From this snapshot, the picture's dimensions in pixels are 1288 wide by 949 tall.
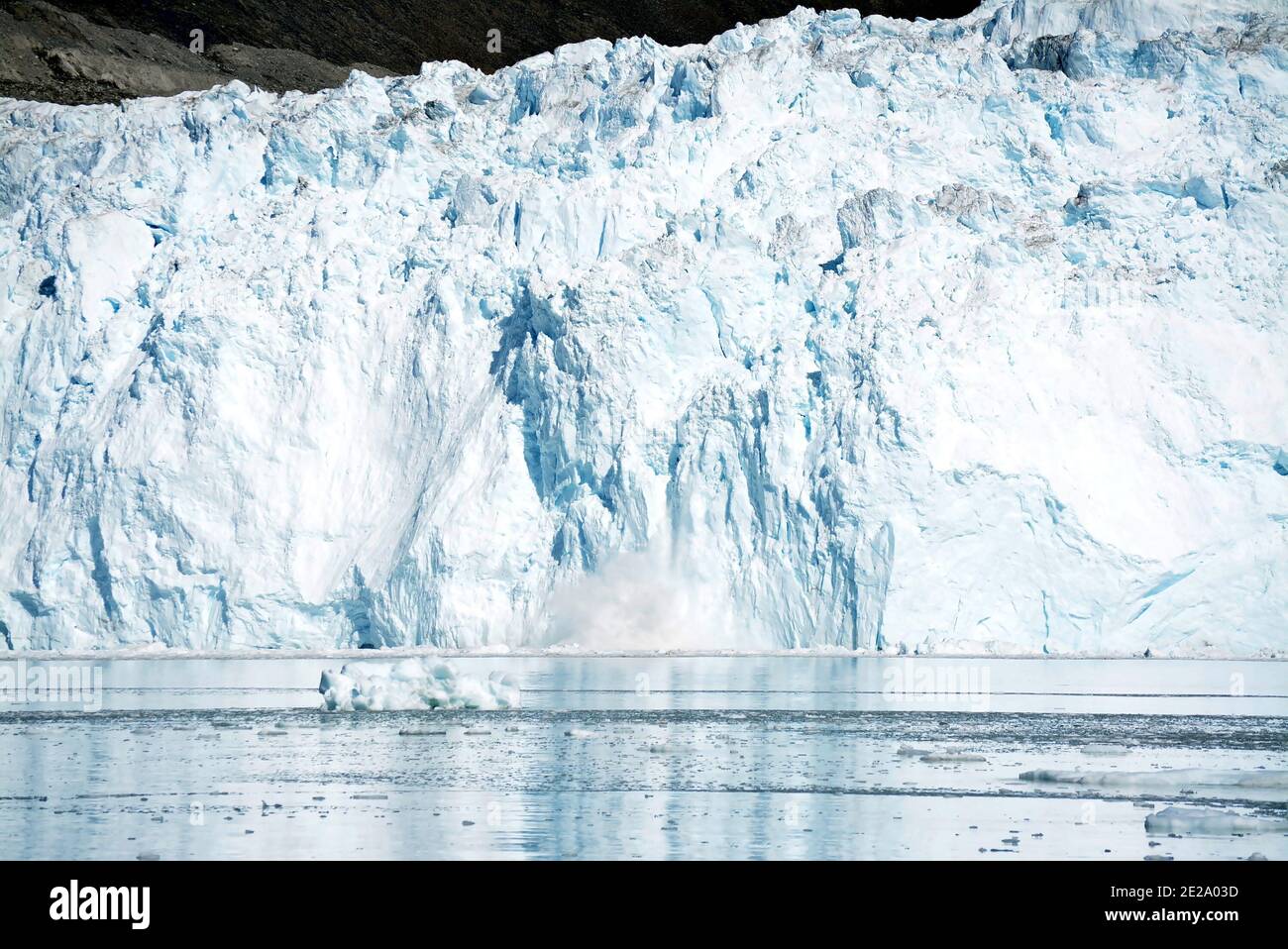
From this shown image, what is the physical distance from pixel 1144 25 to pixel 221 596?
70.6 ft

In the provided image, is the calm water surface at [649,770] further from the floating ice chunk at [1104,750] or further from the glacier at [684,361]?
the glacier at [684,361]

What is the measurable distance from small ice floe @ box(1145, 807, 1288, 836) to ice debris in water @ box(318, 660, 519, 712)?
9777mm

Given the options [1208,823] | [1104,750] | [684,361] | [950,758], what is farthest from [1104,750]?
[684,361]

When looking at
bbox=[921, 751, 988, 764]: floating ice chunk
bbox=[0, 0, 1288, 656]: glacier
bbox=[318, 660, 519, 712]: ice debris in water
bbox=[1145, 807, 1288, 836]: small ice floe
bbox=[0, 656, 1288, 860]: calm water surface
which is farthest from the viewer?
bbox=[0, 0, 1288, 656]: glacier

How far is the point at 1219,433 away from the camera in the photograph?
28125mm

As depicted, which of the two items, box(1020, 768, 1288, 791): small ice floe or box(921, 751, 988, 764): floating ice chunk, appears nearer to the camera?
box(1020, 768, 1288, 791): small ice floe

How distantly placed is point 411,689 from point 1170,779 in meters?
9.37

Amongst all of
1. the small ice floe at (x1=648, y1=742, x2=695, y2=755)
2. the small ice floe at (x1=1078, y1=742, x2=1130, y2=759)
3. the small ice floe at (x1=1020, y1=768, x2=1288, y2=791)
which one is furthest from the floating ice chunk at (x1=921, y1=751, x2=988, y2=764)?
the small ice floe at (x1=648, y1=742, x2=695, y2=755)

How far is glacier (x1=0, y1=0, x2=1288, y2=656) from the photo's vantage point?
2711cm

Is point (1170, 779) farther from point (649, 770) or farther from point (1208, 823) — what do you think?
point (649, 770)
